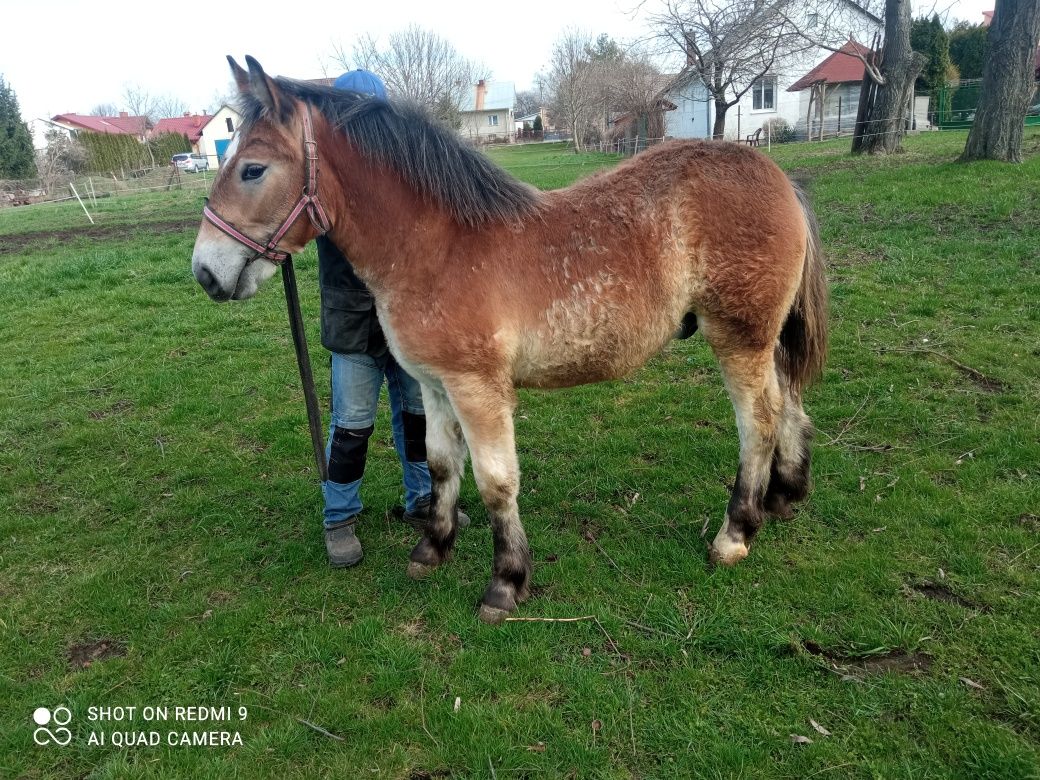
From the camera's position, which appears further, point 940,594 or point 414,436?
point 414,436

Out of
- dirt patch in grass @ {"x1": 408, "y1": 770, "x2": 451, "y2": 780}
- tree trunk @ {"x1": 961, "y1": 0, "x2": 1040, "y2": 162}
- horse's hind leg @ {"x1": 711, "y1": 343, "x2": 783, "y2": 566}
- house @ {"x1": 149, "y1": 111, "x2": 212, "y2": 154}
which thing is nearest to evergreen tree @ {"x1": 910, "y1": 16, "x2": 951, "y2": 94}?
tree trunk @ {"x1": 961, "y1": 0, "x2": 1040, "y2": 162}

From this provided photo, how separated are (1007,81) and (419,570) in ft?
41.0

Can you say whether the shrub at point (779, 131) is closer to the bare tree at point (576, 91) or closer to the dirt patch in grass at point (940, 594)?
the bare tree at point (576, 91)

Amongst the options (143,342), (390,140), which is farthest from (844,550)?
(143,342)

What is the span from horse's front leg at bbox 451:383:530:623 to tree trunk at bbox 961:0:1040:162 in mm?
11994

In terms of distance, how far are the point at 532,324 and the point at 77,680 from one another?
258 centimetres

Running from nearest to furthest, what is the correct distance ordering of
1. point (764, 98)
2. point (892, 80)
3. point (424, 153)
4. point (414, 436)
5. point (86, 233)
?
point (424, 153) < point (414, 436) < point (892, 80) < point (86, 233) < point (764, 98)

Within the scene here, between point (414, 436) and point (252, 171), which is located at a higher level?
point (252, 171)

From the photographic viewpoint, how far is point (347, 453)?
3.58 meters

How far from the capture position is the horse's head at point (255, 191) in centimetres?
270

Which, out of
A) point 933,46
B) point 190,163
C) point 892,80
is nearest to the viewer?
point 892,80

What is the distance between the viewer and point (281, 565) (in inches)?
142

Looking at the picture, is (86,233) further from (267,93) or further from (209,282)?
(267,93)

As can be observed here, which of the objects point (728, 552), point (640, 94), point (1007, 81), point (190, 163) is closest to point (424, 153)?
point (728, 552)
